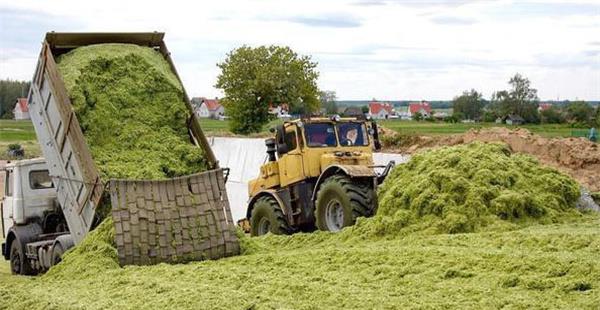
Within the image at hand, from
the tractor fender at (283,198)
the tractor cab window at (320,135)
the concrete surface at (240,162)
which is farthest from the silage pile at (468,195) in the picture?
the concrete surface at (240,162)

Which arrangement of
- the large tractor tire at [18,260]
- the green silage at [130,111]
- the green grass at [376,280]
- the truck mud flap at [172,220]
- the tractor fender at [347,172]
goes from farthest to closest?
the large tractor tire at [18,260]
the tractor fender at [347,172]
the green silage at [130,111]
the truck mud flap at [172,220]
the green grass at [376,280]

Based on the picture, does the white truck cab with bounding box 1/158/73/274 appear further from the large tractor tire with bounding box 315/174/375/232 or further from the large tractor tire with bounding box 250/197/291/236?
the large tractor tire with bounding box 315/174/375/232

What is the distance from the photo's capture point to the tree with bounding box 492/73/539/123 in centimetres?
5270

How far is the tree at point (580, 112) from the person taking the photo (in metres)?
48.8

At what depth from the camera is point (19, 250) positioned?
15.8 meters

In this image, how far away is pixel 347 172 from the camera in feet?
49.2

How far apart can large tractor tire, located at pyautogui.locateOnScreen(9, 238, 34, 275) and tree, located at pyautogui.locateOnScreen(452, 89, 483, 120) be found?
50.1m

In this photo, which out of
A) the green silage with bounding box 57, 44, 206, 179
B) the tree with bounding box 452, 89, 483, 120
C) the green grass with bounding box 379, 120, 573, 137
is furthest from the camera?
the tree with bounding box 452, 89, 483, 120

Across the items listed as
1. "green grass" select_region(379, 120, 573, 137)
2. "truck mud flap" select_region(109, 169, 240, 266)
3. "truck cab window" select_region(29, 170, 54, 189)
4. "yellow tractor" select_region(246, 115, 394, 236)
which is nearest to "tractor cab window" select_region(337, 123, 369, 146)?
"yellow tractor" select_region(246, 115, 394, 236)

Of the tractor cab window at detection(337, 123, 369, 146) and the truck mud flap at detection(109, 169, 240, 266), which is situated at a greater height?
the tractor cab window at detection(337, 123, 369, 146)

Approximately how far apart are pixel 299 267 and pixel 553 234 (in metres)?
3.21

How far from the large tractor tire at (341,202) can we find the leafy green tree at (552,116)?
3815 cm

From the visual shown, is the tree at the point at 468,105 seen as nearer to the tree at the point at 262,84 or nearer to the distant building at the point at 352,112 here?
the tree at the point at 262,84

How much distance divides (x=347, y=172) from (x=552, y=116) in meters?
40.2
